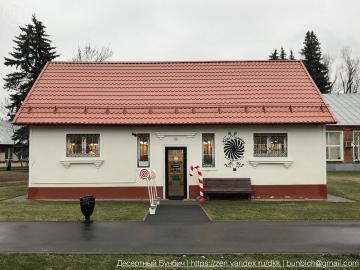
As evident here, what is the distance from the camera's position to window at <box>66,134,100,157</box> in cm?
1912

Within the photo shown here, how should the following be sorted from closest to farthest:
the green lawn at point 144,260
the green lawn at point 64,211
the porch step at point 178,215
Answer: the green lawn at point 144,260 → the porch step at point 178,215 → the green lawn at point 64,211

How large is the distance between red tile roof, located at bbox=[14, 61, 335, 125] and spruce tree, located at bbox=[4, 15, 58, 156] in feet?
56.2

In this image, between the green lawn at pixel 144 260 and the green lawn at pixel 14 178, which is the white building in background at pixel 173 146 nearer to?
the green lawn at pixel 144 260

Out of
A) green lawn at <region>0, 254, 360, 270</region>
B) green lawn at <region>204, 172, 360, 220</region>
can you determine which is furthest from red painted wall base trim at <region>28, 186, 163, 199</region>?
green lawn at <region>0, 254, 360, 270</region>

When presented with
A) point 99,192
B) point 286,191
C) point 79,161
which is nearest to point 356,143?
point 286,191

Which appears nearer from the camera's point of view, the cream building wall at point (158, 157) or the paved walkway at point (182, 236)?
the paved walkway at point (182, 236)

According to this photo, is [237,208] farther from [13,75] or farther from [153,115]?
[13,75]

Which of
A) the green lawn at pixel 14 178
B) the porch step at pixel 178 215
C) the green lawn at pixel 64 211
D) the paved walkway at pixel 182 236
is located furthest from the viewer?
the green lawn at pixel 14 178

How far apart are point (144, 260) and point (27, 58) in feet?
110

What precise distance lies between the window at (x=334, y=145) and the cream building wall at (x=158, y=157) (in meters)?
16.9

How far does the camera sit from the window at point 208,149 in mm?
19094

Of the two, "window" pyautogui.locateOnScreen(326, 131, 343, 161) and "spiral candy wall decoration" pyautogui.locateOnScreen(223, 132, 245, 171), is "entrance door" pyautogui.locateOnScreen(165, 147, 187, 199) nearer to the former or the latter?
"spiral candy wall decoration" pyautogui.locateOnScreen(223, 132, 245, 171)

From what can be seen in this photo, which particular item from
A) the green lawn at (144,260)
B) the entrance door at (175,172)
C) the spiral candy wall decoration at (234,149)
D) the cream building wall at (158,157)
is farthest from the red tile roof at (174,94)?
the green lawn at (144,260)

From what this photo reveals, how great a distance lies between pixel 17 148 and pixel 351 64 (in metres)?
53.2
